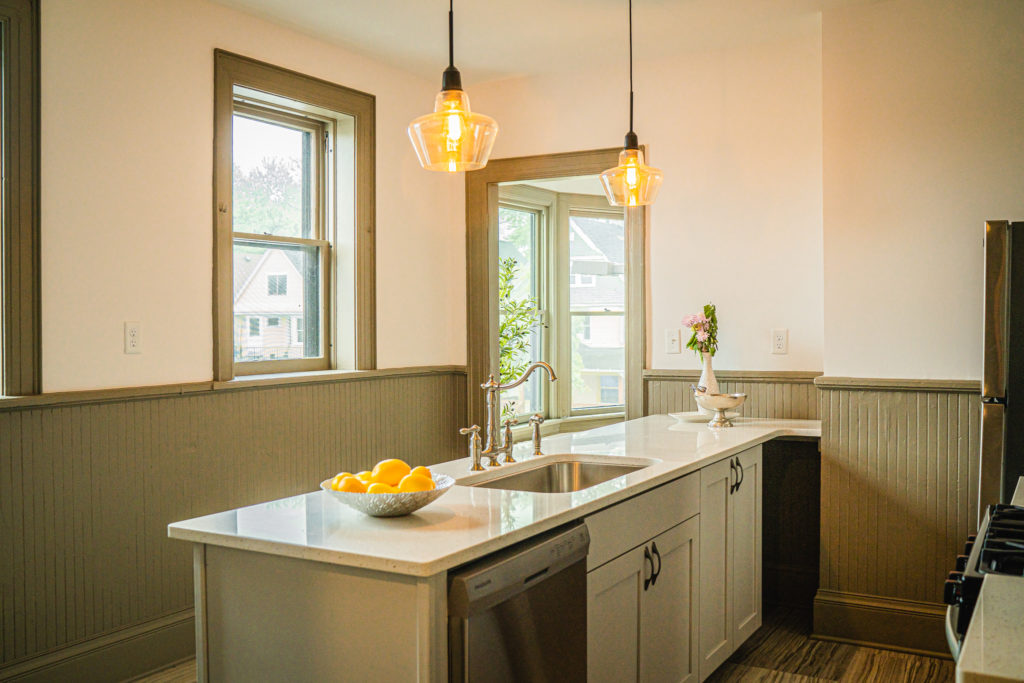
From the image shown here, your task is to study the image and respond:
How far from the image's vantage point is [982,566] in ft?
4.50

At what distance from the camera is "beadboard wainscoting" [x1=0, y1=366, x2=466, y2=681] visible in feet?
8.71

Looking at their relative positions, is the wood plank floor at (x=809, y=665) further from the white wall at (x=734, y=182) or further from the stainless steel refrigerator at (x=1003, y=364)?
the white wall at (x=734, y=182)

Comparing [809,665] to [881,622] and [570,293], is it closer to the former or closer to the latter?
[881,622]

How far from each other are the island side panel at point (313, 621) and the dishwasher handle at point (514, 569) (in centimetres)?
5

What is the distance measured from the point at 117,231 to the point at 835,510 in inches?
116

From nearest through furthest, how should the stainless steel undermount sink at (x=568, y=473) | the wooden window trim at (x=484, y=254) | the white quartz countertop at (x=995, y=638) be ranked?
the white quartz countertop at (x=995, y=638) < the stainless steel undermount sink at (x=568, y=473) < the wooden window trim at (x=484, y=254)

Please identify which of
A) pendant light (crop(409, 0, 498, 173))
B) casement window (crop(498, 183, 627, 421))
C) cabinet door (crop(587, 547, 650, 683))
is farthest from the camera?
casement window (crop(498, 183, 627, 421))

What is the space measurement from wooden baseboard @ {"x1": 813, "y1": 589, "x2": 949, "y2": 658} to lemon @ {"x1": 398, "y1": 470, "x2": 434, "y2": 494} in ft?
7.41

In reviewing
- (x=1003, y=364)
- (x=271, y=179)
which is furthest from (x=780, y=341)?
(x=271, y=179)

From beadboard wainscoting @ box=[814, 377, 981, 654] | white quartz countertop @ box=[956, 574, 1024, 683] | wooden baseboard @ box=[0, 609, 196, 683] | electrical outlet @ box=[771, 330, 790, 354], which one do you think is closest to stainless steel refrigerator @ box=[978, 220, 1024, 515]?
beadboard wainscoting @ box=[814, 377, 981, 654]

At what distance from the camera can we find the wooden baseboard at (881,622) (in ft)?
10.5

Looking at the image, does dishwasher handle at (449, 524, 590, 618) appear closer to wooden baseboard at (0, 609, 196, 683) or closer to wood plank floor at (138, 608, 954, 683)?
wood plank floor at (138, 608, 954, 683)

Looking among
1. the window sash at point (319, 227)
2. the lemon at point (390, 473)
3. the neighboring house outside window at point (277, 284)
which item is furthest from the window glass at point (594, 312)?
the lemon at point (390, 473)

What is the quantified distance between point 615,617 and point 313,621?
2.86 feet
